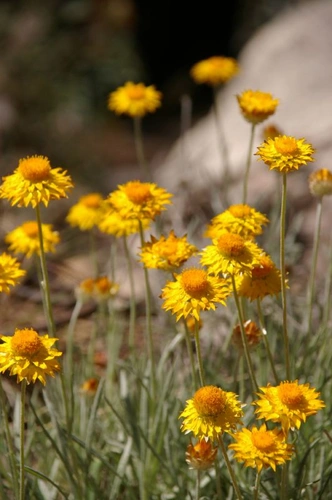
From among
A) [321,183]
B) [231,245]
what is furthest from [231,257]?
[321,183]

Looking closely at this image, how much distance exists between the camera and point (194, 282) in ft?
5.20

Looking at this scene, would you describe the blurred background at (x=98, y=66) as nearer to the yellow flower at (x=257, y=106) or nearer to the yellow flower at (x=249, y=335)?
the yellow flower at (x=257, y=106)

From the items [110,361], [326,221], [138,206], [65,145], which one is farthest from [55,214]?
[138,206]

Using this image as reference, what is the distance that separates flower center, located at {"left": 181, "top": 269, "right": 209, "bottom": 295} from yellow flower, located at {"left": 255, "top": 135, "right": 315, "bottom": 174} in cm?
26

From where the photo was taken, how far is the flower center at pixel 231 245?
63.5 inches

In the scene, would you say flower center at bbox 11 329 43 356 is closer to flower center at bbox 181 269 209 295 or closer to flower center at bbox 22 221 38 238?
flower center at bbox 181 269 209 295

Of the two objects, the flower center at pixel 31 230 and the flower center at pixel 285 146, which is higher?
the flower center at pixel 31 230

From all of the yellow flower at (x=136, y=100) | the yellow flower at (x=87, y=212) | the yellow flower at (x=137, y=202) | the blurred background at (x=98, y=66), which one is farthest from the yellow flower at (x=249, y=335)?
the blurred background at (x=98, y=66)

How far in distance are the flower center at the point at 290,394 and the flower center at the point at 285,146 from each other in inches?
17.9

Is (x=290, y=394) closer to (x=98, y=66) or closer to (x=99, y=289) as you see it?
(x=99, y=289)

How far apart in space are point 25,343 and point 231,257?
447mm

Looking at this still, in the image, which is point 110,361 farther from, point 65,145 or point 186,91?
point 186,91

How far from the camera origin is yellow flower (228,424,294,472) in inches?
59.5

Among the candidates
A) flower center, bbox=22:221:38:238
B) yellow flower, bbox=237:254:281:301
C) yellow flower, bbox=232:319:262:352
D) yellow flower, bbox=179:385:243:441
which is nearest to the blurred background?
flower center, bbox=22:221:38:238
